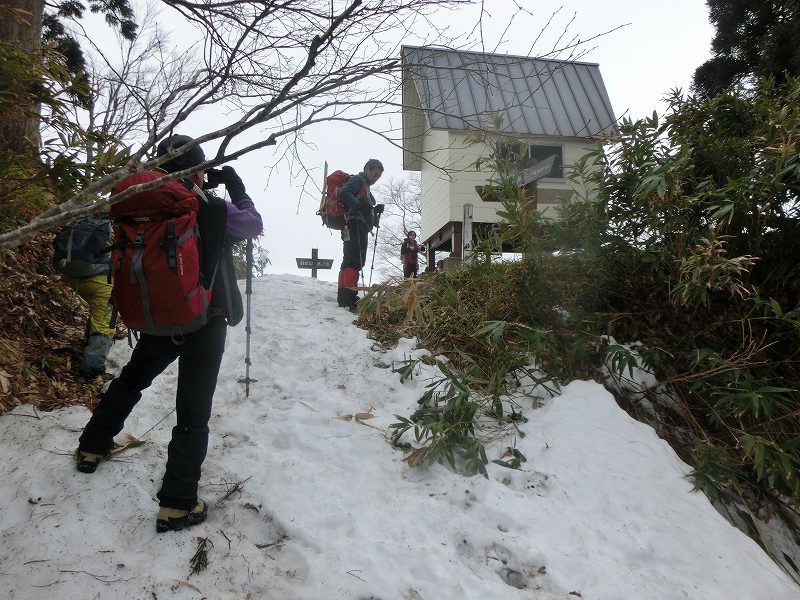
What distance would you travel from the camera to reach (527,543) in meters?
2.33

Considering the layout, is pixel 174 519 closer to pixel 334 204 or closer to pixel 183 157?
pixel 183 157

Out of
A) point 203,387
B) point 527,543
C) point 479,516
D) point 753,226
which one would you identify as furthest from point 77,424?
point 753,226

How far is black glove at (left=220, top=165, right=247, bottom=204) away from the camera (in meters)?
2.72

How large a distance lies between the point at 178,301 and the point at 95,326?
7.31ft

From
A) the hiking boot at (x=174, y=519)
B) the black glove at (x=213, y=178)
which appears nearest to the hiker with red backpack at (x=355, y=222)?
the black glove at (x=213, y=178)

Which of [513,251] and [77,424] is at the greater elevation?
[513,251]

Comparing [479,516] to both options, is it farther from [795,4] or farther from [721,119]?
[795,4]

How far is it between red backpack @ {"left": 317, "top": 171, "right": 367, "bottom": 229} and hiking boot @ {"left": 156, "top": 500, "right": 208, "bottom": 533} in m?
4.45

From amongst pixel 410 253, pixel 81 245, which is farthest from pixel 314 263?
pixel 81 245

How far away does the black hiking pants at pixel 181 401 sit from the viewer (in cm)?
238

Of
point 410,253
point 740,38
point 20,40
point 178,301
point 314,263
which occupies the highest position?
point 740,38

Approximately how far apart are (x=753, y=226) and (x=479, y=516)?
2538 millimetres

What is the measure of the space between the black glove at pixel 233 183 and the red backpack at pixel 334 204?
359cm

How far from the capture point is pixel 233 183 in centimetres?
274
